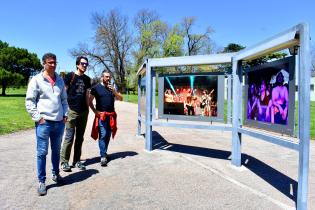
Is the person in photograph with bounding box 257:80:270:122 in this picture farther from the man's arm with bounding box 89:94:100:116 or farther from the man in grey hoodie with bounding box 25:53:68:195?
the man in grey hoodie with bounding box 25:53:68:195

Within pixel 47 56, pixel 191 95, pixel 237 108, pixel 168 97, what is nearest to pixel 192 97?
pixel 191 95

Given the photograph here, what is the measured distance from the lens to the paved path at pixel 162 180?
4.59m

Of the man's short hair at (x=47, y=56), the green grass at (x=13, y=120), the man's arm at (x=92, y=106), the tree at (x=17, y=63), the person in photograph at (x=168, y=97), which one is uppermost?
the tree at (x=17, y=63)

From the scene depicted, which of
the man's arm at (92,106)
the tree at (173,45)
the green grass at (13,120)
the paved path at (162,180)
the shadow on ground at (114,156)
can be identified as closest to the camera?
the paved path at (162,180)

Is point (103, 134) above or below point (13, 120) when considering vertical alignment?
above

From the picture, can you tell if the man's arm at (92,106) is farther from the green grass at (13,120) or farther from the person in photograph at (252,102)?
the green grass at (13,120)

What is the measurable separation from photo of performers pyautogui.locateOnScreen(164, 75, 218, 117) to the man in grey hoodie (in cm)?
331

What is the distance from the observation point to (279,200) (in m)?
4.77

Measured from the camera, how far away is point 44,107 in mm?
4934

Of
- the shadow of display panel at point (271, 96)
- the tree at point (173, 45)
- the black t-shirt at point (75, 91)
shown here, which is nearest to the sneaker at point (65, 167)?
the black t-shirt at point (75, 91)

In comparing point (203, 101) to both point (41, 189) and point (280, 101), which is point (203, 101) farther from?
point (41, 189)

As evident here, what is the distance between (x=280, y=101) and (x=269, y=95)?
0.39 metres

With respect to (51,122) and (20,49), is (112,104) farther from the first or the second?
(20,49)

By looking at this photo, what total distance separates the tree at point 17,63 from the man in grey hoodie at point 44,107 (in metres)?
55.6
